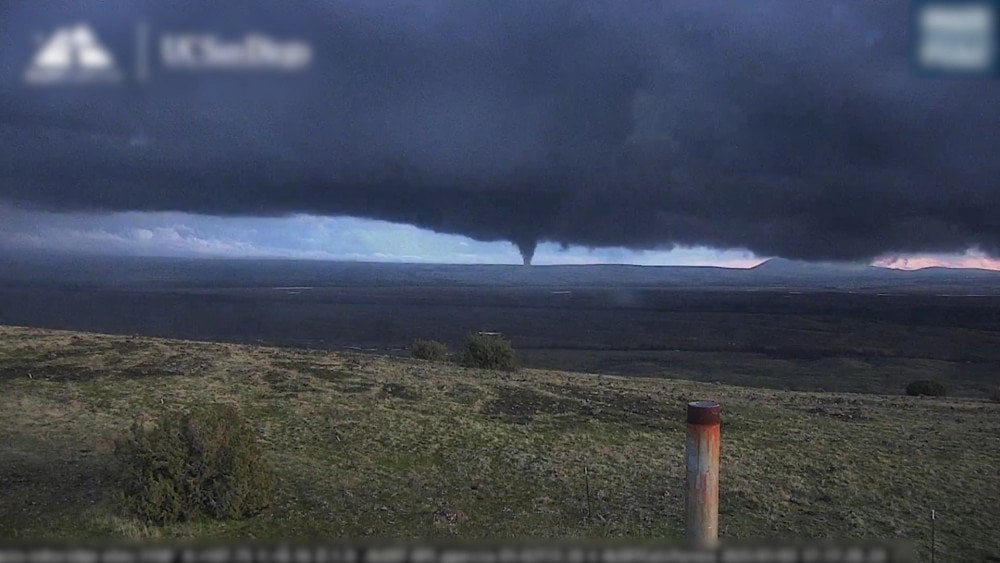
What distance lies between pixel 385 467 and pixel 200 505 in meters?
4.37

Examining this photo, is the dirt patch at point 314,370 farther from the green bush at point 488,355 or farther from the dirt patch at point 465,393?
the green bush at point 488,355

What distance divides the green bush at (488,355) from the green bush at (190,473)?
22.4 metres

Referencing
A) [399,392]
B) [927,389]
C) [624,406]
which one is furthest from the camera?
[927,389]

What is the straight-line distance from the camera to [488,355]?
35.0 metres

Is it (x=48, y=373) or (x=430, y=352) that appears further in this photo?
(x=430, y=352)

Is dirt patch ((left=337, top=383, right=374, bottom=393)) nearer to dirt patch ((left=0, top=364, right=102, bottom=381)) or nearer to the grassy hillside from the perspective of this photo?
the grassy hillside

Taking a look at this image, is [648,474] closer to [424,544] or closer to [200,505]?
[200,505]

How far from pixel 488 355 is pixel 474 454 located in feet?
60.3

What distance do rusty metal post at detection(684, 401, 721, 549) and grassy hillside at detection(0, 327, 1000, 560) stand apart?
616 cm

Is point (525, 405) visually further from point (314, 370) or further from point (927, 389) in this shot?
point (927, 389)

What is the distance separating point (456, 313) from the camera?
5778 inches

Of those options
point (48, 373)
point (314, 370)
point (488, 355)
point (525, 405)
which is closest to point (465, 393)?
point (525, 405)

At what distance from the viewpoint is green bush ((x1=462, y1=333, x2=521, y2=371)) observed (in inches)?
1374

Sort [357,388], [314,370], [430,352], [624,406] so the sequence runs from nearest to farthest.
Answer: [357,388], [624,406], [314,370], [430,352]
